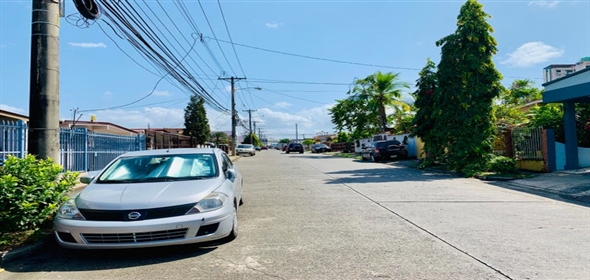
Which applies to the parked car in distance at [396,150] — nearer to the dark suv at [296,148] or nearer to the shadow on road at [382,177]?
the shadow on road at [382,177]

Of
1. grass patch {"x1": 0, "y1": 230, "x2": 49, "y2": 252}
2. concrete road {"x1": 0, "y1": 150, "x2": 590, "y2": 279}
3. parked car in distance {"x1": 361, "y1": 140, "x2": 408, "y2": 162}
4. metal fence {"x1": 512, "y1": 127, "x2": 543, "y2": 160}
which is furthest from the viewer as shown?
parked car in distance {"x1": 361, "y1": 140, "x2": 408, "y2": 162}

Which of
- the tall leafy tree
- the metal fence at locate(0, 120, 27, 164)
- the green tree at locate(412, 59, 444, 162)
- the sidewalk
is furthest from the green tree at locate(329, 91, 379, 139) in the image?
the metal fence at locate(0, 120, 27, 164)

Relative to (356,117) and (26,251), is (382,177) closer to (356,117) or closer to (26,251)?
(26,251)

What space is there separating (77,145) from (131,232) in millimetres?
11528

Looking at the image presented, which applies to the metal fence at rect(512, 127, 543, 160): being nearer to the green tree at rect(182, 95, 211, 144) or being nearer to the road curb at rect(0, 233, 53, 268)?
the road curb at rect(0, 233, 53, 268)

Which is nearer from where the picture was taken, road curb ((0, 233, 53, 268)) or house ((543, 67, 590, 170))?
road curb ((0, 233, 53, 268))

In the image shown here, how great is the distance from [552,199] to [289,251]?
26.4ft

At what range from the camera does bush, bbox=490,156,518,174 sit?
15547mm

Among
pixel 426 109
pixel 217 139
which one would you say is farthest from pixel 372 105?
pixel 217 139

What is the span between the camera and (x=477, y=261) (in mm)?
4438

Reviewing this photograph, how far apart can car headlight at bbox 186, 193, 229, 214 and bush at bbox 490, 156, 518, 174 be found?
45.7 ft

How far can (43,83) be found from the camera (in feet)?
20.2

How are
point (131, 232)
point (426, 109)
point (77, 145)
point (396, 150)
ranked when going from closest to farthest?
point (131, 232)
point (77, 145)
point (426, 109)
point (396, 150)

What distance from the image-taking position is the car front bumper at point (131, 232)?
4473 millimetres
